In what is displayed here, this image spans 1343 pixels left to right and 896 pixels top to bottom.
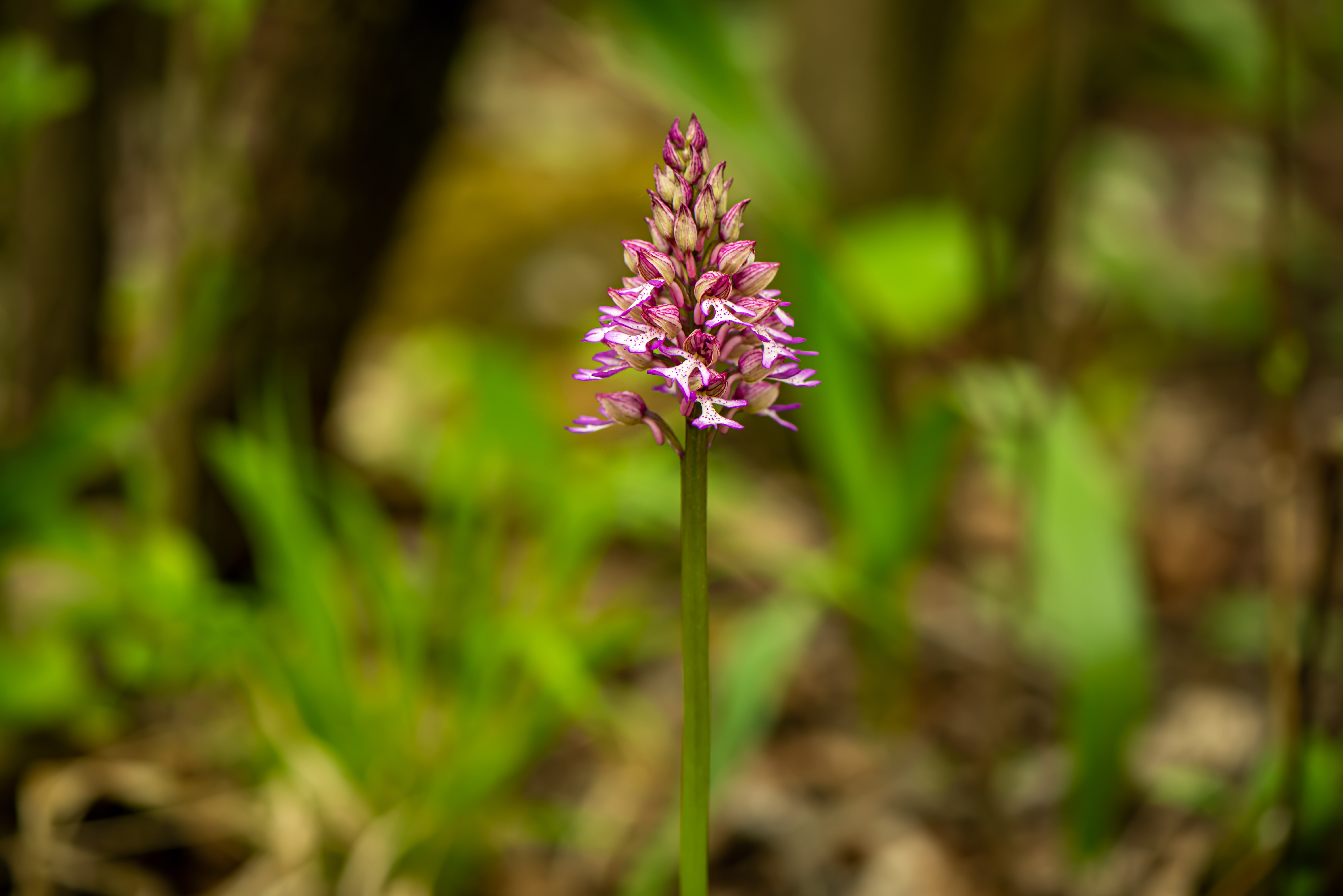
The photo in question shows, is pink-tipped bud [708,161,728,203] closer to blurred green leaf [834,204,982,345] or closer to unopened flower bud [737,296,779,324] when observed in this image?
unopened flower bud [737,296,779,324]

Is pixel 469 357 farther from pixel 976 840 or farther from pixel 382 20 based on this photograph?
pixel 976 840

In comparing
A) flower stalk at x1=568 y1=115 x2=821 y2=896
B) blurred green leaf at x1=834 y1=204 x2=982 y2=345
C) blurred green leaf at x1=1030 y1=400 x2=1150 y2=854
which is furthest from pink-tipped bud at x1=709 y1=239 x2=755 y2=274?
blurred green leaf at x1=834 y1=204 x2=982 y2=345

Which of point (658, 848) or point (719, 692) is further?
point (719, 692)

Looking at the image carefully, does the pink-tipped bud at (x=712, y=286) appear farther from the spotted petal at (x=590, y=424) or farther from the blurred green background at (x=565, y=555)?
the blurred green background at (x=565, y=555)

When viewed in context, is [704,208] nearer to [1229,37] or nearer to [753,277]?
[753,277]

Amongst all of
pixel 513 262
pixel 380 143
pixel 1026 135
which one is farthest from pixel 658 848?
pixel 513 262

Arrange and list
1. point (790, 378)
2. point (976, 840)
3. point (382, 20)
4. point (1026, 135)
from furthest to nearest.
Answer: point (1026, 135), point (382, 20), point (976, 840), point (790, 378)

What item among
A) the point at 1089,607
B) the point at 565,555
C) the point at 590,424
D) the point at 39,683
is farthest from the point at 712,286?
the point at 39,683
